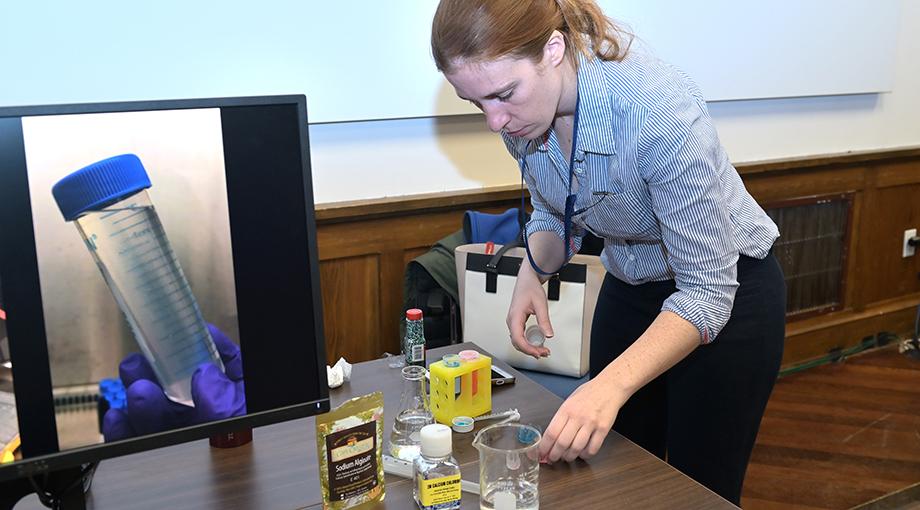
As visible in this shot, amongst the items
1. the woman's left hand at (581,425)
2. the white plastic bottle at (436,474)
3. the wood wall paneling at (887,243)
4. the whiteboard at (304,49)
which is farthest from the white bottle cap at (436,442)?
the wood wall paneling at (887,243)

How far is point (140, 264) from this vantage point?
2.70ft

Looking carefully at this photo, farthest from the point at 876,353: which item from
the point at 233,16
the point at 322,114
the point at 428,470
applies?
the point at 428,470

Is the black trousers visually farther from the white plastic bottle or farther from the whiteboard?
the whiteboard

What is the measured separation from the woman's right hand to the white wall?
1.02m

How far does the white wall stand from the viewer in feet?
7.92

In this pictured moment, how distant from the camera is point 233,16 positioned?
214 cm

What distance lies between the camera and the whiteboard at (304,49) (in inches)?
77.3

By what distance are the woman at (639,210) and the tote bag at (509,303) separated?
67cm

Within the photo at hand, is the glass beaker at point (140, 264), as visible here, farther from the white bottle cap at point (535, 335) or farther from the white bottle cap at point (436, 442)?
the white bottle cap at point (535, 335)

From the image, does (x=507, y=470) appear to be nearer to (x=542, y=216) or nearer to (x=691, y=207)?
(x=691, y=207)

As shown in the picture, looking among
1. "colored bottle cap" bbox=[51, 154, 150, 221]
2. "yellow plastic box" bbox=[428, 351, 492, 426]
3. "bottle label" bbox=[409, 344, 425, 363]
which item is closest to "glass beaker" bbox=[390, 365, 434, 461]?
Answer: "yellow plastic box" bbox=[428, 351, 492, 426]

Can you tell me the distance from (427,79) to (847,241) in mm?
1980

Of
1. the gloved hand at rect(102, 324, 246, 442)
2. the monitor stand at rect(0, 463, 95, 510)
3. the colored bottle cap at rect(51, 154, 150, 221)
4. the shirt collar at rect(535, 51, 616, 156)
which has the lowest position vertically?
the monitor stand at rect(0, 463, 95, 510)

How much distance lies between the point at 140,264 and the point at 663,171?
0.69m
